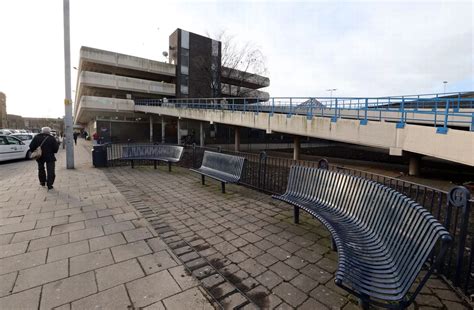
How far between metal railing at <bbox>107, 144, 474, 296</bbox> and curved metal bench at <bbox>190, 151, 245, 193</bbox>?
1.44ft

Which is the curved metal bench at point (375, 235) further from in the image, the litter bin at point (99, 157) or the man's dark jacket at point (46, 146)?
the litter bin at point (99, 157)

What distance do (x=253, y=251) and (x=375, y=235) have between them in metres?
1.59

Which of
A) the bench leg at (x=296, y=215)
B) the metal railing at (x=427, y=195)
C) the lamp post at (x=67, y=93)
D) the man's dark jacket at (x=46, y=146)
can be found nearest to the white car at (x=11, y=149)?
the lamp post at (x=67, y=93)

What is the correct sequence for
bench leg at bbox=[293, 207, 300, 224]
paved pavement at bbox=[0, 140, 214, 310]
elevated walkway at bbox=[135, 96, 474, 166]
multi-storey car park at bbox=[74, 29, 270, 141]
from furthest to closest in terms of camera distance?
1. multi-storey car park at bbox=[74, 29, 270, 141]
2. elevated walkway at bbox=[135, 96, 474, 166]
3. bench leg at bbox=[293, 207, 300, 224]
4. paved pavement at bbox=[0, 140, 214, 310]

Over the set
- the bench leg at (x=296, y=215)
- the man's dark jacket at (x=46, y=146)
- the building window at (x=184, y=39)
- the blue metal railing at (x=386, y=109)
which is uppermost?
the building window at (x=184, y=39)

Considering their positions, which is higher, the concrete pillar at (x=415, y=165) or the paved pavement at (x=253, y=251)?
the concrete pillar at (x=415, y=165)

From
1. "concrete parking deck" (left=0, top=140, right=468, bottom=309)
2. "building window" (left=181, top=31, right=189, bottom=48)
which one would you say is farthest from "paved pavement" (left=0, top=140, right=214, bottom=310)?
"building window" (left=181, top=31, right=189, bottom=48)

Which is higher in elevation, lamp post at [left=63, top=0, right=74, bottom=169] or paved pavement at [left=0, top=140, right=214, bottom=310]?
lamp post at [left=63, top=0, right=74, bottom=169]

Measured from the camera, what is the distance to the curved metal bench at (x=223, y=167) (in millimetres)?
6086

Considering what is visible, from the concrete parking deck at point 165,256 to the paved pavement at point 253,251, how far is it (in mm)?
14

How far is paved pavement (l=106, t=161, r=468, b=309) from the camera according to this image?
2.48 meters

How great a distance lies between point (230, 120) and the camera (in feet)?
60.7

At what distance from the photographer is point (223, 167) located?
6746mm

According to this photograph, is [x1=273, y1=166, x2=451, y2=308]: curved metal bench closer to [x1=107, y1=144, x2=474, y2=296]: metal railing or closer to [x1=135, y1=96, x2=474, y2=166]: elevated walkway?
[x1=107, y1=144, x2=474, y2=296]: metal railing
